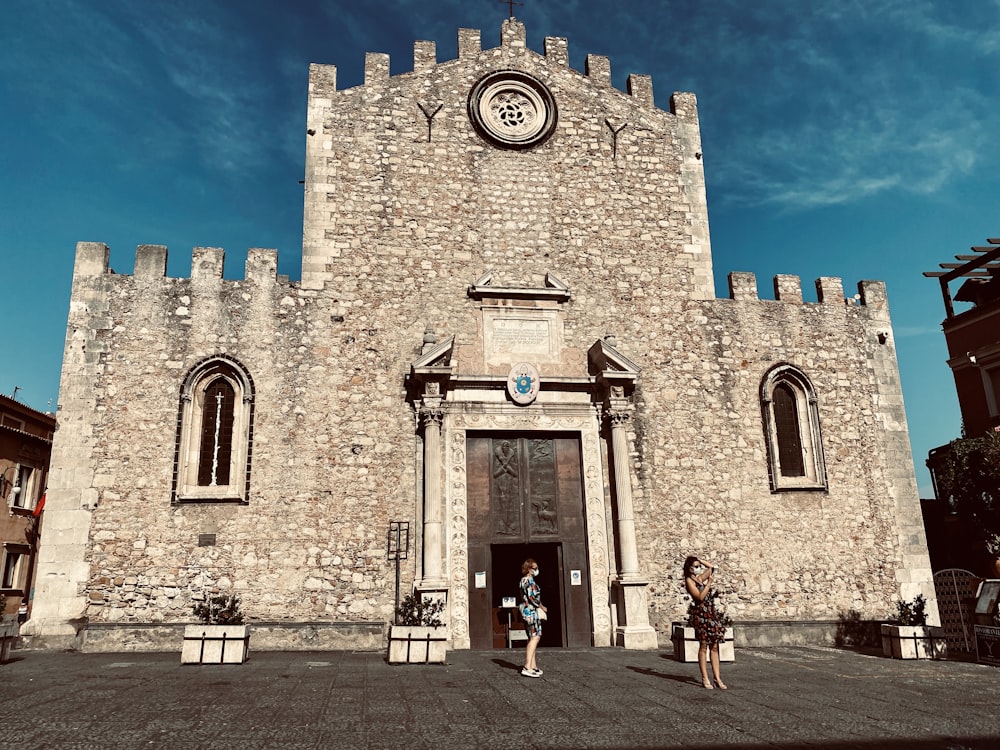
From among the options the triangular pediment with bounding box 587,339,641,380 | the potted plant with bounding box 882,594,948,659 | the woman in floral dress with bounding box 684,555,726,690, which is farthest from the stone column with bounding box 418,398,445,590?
the potted plant with bounding box 882,594,948,659

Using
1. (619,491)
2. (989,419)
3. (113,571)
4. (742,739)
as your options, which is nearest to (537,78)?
(619,491)

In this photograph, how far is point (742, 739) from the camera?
585 centimetres

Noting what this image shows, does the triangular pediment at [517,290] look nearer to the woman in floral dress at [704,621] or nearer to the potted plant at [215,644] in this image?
the woman in floral dress at [704,621]

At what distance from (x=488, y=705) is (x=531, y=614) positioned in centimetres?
227

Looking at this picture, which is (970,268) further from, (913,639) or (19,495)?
(19,495)

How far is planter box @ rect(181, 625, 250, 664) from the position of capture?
1007 centimetres

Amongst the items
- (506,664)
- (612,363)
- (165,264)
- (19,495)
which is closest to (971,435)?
(612,363)

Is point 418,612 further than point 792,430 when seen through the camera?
No

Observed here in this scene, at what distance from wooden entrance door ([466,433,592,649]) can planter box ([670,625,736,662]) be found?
227 centimetres

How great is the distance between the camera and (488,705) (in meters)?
7.20

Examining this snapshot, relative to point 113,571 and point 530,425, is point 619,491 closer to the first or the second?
point 530,425

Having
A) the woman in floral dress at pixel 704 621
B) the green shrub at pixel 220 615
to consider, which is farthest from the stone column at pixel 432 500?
the woman in floral dress at pixel 704 621

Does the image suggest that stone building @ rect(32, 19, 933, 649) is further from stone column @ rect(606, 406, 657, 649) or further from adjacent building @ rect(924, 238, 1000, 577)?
adjacent building @ rect(924, 238, 1000, 577)

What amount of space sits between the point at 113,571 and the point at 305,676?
16.7 ft
